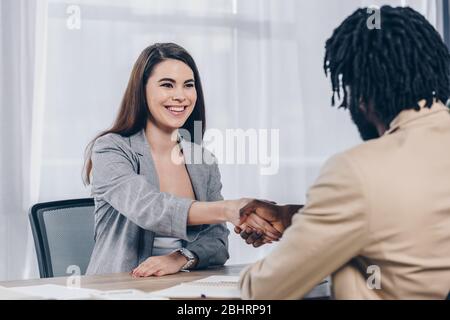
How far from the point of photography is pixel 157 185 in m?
2.35

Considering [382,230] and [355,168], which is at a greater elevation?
[355,168]

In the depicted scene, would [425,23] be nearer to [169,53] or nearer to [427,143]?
[427,143]

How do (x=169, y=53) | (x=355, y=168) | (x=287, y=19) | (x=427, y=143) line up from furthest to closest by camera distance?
(x=287, y=19)
(x=169, y=53)
(x=427, y=143)
(x=355, y=168)

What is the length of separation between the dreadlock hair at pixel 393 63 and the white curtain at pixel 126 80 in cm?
221

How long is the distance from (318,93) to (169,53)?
1.62 meters

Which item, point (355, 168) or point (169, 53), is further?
point (169, 53)

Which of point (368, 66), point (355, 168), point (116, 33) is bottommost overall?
point (355, 168)

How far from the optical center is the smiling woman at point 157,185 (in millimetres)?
2035

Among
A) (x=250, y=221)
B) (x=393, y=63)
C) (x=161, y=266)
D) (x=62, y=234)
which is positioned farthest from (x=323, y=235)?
(x=62, y=234)

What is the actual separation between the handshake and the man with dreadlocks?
1.81 ft

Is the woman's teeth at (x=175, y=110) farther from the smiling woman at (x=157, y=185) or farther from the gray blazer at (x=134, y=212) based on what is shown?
the gray blazer at (x=134, y=212)

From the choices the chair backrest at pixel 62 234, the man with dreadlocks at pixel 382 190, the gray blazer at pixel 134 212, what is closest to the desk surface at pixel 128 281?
the gray blazer at pixel 134 212
